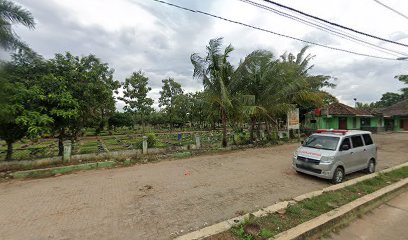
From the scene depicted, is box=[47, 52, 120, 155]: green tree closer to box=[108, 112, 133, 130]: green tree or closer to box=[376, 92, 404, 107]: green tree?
box=[108, 112, 133, 130]: green tree

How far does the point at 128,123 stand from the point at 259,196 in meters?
33.6

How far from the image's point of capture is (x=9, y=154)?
8641 millimetres

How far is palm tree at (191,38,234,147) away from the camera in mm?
12695

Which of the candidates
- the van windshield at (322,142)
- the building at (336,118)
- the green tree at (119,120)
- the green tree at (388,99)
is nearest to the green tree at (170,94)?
the green tree at (119,120)

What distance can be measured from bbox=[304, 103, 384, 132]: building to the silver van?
1629 cm

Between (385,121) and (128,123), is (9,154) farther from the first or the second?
(385,121)

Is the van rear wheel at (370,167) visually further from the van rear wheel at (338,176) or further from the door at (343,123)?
the door at (343,123)

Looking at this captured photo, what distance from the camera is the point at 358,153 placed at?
748 centimetres

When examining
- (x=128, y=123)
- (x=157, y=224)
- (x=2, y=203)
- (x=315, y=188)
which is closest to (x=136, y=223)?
(x=157, y=224)

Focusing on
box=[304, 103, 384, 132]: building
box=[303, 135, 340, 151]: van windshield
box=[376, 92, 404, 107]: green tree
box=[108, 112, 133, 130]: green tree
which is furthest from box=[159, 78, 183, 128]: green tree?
box=[376, 92, 404, 107]: green tree

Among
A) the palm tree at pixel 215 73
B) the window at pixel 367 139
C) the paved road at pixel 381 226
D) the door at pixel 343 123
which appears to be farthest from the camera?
the door at pixel 343 123

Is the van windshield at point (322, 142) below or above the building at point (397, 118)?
below

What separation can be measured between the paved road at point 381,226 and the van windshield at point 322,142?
2120 millimetres

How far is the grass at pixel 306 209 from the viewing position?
12.5ft
